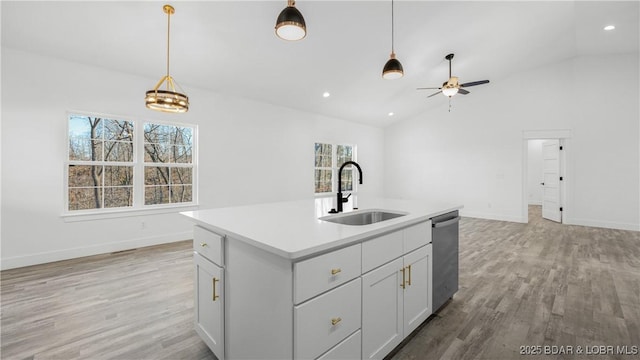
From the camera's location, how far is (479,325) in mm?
2037

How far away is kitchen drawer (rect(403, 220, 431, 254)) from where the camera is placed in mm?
1720

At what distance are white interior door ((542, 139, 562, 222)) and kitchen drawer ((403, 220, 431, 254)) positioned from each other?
6.30 meters

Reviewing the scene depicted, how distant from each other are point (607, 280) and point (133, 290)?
4.95 m

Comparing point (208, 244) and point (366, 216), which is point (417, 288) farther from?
point (208, 244)

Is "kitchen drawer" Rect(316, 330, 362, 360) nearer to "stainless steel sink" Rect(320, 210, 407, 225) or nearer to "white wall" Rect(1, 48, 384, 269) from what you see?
"stainless steel sink" Rect(320, 210, 407, 225)

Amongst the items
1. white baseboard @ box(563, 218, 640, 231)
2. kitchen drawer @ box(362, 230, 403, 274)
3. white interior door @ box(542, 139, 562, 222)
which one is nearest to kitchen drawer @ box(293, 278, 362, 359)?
kitchen drawer @ box(362, 230, 403, 274)

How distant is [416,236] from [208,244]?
1339 millimetres

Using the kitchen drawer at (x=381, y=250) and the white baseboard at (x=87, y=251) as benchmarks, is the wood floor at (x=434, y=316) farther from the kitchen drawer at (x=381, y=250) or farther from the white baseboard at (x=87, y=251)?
the kitchen drawer at (x=381, y=250)

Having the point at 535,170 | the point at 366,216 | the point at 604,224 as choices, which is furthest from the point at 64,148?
the point at 535,170

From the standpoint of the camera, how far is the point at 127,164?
159 inches

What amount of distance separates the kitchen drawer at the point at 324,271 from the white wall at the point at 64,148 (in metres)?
4.02

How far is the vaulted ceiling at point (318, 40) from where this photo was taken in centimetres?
298

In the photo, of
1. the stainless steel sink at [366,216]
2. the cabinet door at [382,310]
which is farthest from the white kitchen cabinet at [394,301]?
the stainless steel sink at [366,216]

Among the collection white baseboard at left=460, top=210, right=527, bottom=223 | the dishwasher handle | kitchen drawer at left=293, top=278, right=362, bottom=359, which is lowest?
white baseboard at left=460, top=210, right=527, bottom=223
